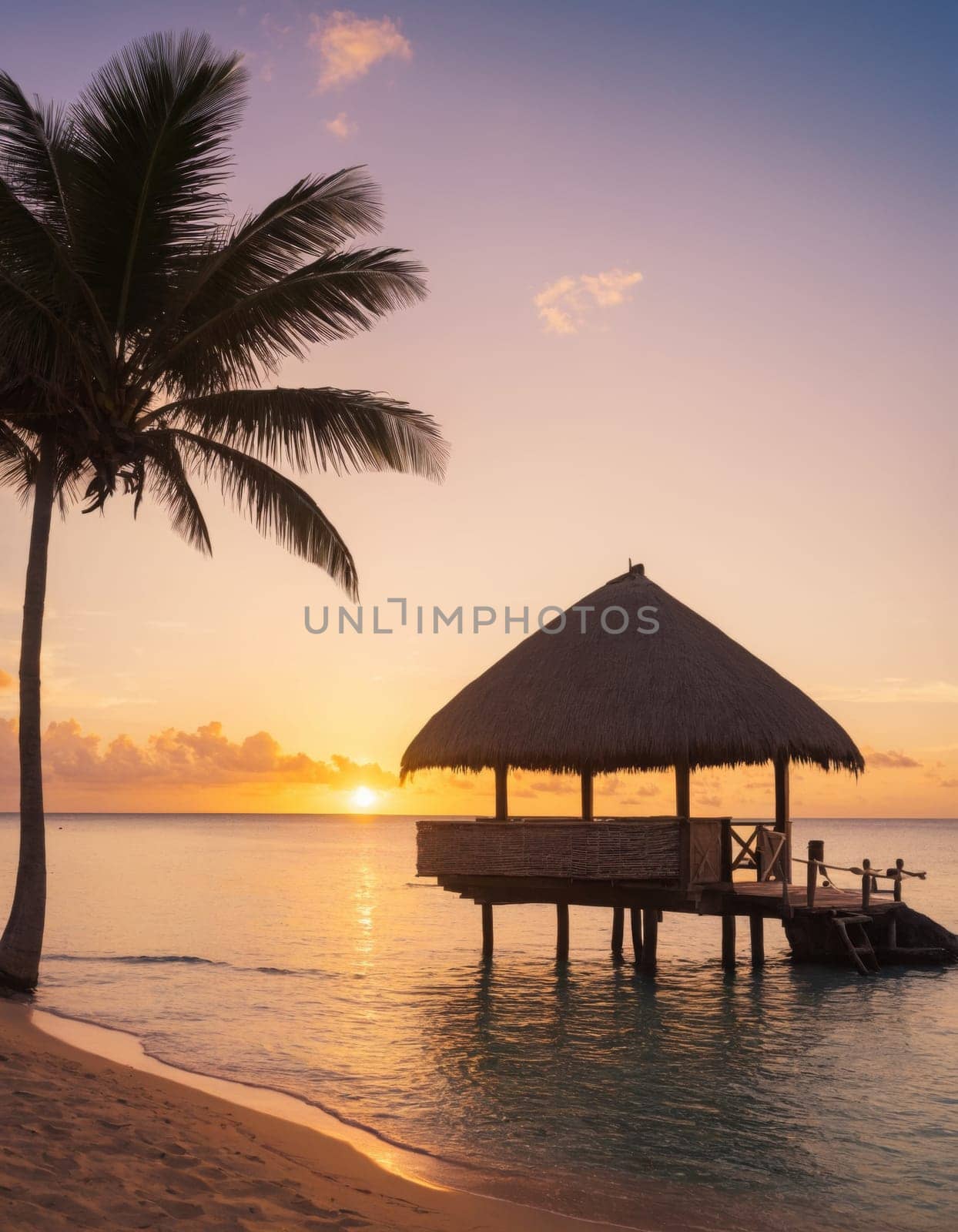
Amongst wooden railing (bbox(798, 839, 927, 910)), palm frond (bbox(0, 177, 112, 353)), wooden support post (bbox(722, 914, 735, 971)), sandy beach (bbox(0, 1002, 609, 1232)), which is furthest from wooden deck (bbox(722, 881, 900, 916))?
palm frond (bbox(0, 177, 112, 353))

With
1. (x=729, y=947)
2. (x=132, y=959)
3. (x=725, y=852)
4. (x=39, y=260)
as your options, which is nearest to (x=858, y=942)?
(x=729, y=947)

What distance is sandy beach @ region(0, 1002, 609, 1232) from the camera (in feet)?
17.9

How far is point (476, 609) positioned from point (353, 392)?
17.9 feet

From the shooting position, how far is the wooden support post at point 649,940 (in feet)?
59.8

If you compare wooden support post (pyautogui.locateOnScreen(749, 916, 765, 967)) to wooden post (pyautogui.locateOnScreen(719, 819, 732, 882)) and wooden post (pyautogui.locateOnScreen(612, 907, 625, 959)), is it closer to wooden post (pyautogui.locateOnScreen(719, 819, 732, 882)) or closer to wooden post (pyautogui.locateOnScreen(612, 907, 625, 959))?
wooden post (pyautogui.locateOnScreen(612, 907, 625, 959))

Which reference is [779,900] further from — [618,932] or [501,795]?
[618,932]

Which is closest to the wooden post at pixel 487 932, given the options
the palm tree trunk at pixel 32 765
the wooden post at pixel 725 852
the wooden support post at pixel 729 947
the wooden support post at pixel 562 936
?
the wooden support post at pixel 562 936

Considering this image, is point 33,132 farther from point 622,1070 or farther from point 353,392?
point 622,1070

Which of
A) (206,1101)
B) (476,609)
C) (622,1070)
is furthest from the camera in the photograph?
(476,609)

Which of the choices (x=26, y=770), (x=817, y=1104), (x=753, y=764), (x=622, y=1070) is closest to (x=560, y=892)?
(x=753, y=764)

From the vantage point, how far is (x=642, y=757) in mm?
16469

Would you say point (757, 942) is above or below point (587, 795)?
below

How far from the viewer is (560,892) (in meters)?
16.3

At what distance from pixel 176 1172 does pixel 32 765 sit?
7838 mm
